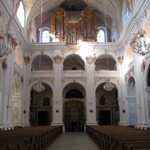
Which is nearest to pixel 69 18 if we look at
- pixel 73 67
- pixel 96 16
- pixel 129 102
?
pixel 96 16

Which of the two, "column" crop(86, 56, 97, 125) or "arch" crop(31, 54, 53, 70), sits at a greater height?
"arch" crop(31, 54, 53, 70)

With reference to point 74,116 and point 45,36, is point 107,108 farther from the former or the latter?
point 45,36

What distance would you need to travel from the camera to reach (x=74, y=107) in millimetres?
25375

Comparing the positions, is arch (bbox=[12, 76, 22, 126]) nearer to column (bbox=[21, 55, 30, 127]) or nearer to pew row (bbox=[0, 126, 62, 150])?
column (bbox=[21, 55, 30, 127])

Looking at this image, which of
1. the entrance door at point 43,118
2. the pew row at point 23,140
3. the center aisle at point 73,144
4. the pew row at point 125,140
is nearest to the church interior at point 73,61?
the entrance door at point 43,118

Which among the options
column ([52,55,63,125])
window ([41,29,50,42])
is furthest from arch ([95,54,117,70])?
window ([41,29,50,42])

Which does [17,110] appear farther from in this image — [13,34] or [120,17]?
[120,17]

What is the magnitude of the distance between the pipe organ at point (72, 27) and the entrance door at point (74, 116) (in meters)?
7.58

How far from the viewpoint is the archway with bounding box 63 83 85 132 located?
24703 mm

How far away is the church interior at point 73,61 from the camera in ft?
62.1

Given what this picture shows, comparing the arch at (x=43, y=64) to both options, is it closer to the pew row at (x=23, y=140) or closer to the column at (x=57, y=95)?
the column at (x=57, y=95)

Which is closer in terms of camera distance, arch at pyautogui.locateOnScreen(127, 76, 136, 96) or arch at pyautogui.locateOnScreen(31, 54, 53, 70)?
arch at pyautogui.locateOnScreen(127, 76, 136, 96)

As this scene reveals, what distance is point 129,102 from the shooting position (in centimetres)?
2075

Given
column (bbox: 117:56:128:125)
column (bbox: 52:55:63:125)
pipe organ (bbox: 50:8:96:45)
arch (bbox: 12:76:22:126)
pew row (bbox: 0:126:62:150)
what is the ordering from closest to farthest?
pew row (bbox: 0:126:62:150) → arch (bbox: 12:76:22:126) → column (bbox: 117:56:128:125) → column (bbox: 52:55:63:125) → pipe organ (bbox: 50:8:96:45)
